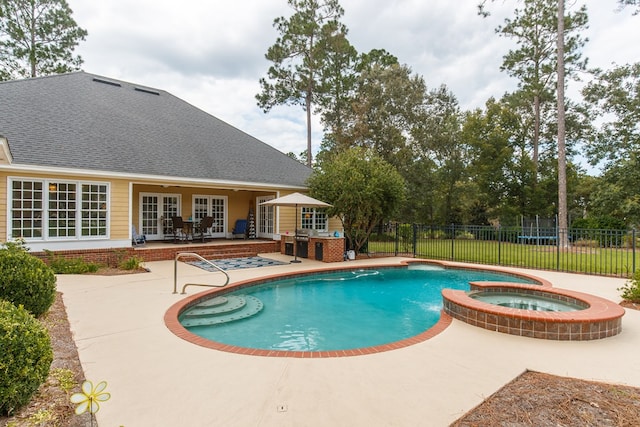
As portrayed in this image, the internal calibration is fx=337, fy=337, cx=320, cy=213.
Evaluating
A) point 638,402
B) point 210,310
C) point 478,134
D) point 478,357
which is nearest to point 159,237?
point 210,310

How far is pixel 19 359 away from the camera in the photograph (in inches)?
101

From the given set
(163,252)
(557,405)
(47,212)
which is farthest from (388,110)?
(557,405)

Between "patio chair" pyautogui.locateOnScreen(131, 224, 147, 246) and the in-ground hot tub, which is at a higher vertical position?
"patio chair" pyautogui.locateOnScreen(131, 224, 147, 246)

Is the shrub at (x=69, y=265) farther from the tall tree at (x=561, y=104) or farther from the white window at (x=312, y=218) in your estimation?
the tall tree at (x=561, y=104)

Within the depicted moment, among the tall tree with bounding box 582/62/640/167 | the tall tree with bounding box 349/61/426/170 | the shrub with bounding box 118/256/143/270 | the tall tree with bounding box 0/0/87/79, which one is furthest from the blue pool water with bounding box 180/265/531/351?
the tall tree with bounding box 0/0/87/79

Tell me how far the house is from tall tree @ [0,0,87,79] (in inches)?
361

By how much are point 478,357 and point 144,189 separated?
13985 mm

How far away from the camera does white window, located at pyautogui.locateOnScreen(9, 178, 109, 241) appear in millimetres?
9453

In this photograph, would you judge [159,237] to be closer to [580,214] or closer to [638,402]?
[638,402]

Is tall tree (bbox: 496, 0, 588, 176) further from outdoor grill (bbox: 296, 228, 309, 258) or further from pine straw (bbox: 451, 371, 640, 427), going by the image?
pine straw (bbox: 451, 371, 640, 427)

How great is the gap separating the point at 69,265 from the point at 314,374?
29.1 ft

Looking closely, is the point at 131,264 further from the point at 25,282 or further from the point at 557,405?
the point at 557,405

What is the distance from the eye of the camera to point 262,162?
52.2ft

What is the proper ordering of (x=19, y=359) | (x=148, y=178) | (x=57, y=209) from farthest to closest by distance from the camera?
(x=148, y=178)
(x=57, y=209)
(x=19, y=359)
